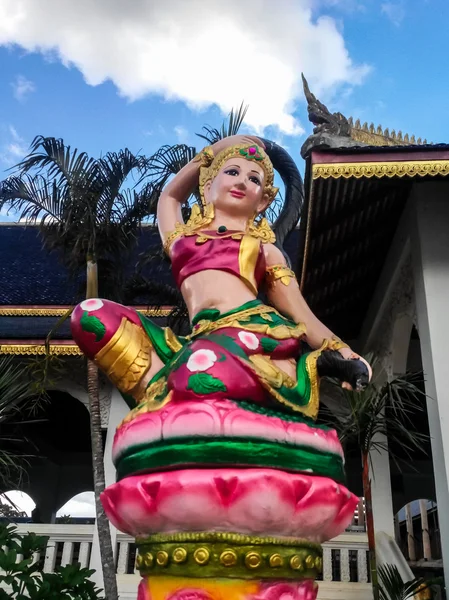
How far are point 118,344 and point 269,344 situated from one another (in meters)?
0.52

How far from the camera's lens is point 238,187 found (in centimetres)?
261

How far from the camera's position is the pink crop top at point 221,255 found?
2.39m

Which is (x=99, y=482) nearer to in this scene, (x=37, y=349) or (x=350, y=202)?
(x=37, y=349)

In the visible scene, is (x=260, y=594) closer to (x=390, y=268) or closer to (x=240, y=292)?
(x=240, y=292)

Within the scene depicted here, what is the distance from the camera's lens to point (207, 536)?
1.69 m

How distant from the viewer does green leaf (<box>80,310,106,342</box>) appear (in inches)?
81.0

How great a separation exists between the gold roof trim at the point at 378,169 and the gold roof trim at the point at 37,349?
3.51m

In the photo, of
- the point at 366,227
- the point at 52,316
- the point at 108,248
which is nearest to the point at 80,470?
the point at 52,316

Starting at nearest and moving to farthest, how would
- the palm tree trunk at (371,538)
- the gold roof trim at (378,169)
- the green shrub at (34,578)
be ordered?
1. the green shrub at (34,578)
2. the palm tree trunk at (371,538)
3. the gold roof trim at (378,169)

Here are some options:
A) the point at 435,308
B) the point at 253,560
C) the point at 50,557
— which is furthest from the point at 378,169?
the point at 50,557

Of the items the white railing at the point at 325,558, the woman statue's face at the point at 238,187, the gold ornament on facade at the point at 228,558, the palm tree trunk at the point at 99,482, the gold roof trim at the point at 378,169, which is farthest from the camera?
the white railing at the point at 325,558

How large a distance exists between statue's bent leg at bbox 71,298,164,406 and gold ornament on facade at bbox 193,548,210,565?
2.01 feet

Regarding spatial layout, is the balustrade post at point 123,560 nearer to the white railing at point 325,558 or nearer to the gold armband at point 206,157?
the white railing at point 325,558

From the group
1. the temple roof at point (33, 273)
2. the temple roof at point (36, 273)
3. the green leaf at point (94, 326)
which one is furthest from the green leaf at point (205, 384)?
the temple roof at point (33, 273)
